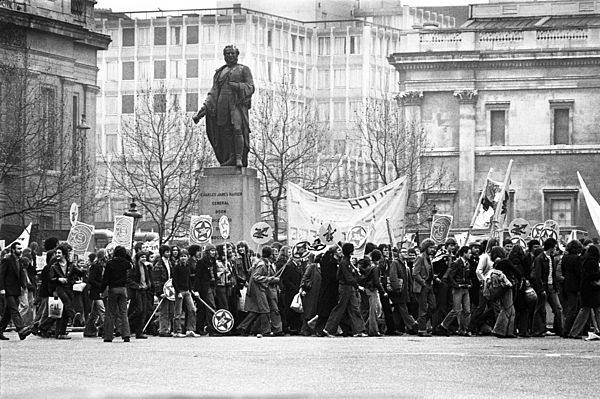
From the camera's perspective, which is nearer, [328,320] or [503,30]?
[328,320]

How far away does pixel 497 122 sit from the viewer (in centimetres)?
8838

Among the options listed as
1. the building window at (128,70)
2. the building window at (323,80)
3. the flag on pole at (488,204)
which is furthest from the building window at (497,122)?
the building window at (323,80)

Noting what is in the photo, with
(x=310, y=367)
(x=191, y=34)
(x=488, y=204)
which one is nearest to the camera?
(x=310, y=367)

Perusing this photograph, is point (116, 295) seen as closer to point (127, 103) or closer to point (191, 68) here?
point (191, 68)

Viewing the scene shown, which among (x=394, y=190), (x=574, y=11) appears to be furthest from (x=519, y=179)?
(x=394, y=190)

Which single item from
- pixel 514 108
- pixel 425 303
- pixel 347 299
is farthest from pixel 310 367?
pixel 514 108

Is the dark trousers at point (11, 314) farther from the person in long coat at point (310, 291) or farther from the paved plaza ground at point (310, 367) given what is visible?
the person in long coat at point (310, 291)

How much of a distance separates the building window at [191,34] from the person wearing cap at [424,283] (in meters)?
97.1

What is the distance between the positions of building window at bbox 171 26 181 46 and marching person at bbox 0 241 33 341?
323 ft

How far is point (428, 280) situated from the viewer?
33.2 metres

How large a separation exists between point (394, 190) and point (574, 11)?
57.7m

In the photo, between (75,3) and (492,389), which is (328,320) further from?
(75,3)

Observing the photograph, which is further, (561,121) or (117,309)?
(561,121)

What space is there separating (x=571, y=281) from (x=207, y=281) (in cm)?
622
